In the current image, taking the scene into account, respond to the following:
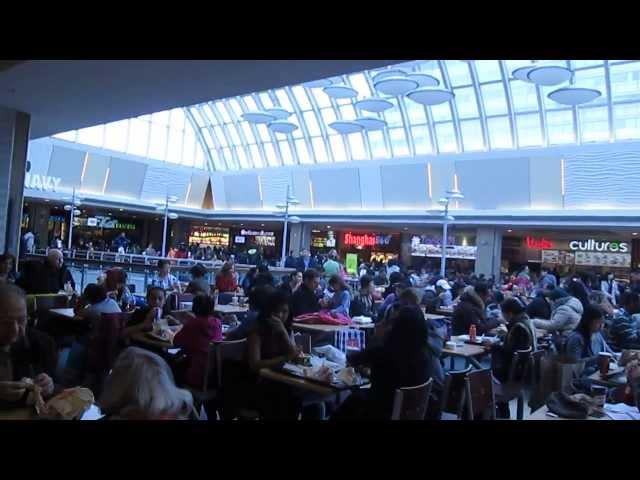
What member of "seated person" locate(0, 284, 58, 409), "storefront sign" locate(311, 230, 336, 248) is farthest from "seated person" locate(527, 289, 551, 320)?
"storefront sign" locate(311, 230, 336, 248)

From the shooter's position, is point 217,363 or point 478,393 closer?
point 478,393

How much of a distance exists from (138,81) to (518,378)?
5753mm

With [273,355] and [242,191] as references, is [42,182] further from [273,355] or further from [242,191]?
[273,355]

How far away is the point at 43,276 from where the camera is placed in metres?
7.80

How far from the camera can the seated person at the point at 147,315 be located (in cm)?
→ 539

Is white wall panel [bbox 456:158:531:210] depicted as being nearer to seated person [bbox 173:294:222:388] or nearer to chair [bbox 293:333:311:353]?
chair [bbox 293:333:311:353]

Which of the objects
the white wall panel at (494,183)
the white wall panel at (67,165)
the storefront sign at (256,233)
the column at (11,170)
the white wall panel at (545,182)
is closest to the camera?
the column at (11,170)

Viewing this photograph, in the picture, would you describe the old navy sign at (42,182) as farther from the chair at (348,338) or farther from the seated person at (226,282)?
the chair at (348,338)

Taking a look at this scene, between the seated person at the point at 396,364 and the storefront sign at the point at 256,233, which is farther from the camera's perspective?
the storefront sign at the point at 256,233

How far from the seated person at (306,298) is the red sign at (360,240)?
19.8 meters

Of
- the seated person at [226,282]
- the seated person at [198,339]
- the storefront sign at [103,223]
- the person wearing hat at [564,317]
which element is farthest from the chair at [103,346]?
the storefront sign at [103,223]

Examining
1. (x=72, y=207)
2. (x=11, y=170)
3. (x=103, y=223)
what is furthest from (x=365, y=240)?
(x=11, y=170)
